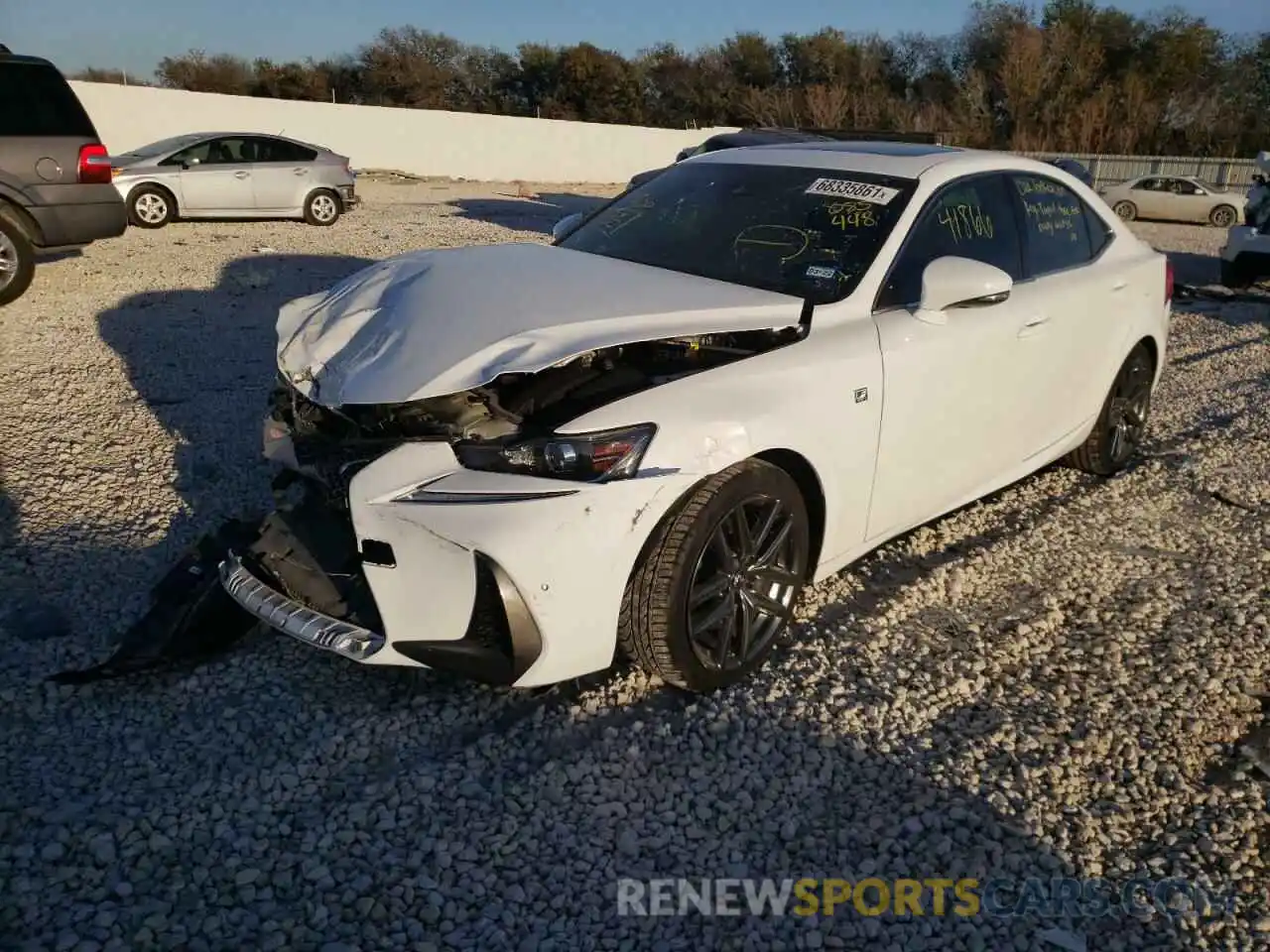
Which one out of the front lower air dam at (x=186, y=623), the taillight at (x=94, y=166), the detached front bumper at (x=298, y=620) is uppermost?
the taillight at (x=94, y=166)

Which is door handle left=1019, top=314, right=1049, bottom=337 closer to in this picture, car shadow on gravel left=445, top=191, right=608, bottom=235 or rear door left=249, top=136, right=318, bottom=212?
car shadow on gravel left=445, top=191, right=608, bottom=235

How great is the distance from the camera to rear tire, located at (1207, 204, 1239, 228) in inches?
906

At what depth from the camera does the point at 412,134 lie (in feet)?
94.9

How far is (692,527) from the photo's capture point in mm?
2943

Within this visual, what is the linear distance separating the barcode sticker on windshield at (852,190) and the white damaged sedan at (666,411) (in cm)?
1

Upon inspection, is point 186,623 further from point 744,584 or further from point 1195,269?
point 1195,269

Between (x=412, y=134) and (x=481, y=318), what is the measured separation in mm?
28253

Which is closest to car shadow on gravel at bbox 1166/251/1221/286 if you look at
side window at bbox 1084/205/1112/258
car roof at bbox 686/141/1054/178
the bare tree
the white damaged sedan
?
side window at bbox 1084/205/1112/258

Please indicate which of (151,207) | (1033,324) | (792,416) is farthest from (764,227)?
(151,207)

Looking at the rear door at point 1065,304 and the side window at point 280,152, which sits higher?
the side window at point 280,152

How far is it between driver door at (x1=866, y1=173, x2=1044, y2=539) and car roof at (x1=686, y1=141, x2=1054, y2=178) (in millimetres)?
107

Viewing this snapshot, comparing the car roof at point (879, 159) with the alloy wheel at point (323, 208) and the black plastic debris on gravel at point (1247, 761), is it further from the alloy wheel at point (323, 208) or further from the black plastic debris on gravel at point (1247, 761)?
the alloy wheel at point (323, 208)

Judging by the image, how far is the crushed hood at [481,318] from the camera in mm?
2990

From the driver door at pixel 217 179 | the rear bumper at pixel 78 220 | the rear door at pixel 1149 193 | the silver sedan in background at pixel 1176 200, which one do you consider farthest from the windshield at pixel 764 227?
the rear door at pixel 1149 193
